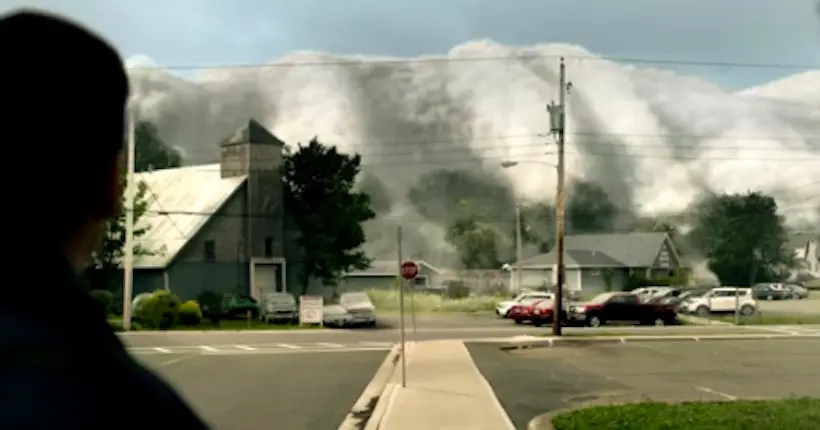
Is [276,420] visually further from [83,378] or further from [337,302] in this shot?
[337,302]

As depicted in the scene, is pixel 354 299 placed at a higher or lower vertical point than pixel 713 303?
higher

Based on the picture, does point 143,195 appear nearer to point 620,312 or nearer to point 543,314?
point 543,314

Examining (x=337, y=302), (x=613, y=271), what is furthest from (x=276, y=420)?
(x=613, y=271)

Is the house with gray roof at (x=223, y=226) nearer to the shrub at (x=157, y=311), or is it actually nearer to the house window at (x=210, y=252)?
the house window at (x=210, y=252)

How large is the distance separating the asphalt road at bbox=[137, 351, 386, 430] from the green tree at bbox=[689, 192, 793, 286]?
2489 cm

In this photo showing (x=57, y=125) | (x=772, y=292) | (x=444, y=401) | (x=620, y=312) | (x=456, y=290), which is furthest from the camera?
→ (x=456, y=290)

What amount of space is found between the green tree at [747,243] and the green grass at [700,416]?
3382 centimetres

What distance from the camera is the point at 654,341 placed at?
28.4 metres

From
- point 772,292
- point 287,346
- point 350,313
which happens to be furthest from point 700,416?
point 772,292

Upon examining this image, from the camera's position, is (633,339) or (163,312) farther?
(163,312)

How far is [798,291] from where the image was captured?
4712 cm

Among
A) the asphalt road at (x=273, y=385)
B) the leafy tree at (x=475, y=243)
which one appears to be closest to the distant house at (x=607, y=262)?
the leafy tree at (x=475, y=243)

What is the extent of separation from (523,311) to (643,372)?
2074 centimetres

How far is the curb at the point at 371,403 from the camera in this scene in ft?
39.6
